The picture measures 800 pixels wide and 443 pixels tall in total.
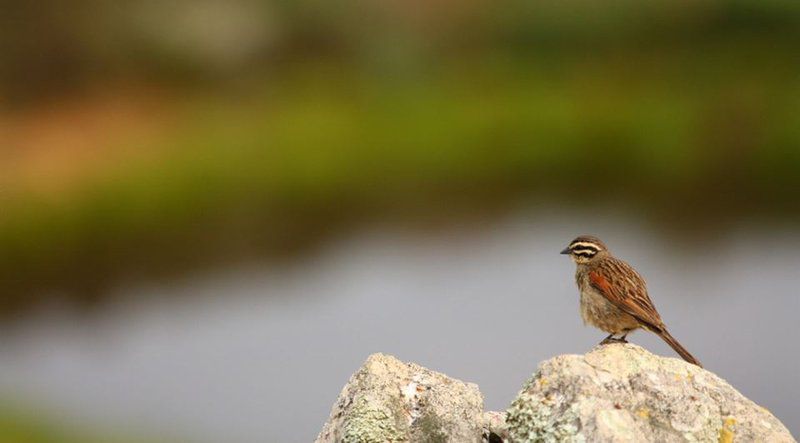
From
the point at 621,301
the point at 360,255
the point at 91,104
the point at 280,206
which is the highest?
the point at 91,104

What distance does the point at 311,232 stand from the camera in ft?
63.0

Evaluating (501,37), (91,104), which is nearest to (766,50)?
(501,37)

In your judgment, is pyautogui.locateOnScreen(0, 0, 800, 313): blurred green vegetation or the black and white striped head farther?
pyautogui.locateOnScreen(0, 0, 800, 313): blurred green vegetation

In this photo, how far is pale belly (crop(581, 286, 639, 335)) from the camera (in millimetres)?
5656

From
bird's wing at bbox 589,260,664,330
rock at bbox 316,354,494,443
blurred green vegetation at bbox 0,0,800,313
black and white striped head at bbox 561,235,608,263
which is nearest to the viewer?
rock at bbox 316,354,494,443

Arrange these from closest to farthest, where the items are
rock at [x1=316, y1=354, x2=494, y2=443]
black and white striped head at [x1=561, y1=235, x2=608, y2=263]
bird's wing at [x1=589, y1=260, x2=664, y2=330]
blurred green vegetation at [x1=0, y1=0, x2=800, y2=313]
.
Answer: rock at [x1=316, y1=354, x2=494, y2=443], bird's wing at [x1=589, y1=260, x2=664, y2=330], black and white striped head at [x1=561, y1=235, x2=608, y2=263], blurred green vegetation at [x1=0, y1=0, x2=800, y2=313]

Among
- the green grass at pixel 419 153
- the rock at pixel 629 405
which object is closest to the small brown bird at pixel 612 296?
the rock at pixel 629 405

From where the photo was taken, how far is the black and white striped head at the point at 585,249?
6086 mm

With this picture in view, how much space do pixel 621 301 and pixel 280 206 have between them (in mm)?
14794

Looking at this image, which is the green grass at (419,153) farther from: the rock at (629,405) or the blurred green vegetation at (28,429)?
the rock at (629,405)

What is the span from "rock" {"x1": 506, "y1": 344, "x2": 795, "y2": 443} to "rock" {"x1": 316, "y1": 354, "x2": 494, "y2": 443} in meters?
0.28

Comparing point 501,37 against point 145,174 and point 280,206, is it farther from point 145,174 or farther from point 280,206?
point 145,174

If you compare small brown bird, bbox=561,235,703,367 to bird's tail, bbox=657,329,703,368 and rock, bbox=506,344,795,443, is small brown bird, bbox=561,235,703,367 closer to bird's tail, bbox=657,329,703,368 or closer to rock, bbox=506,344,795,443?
bird's tail, bbox=657,329,703,368

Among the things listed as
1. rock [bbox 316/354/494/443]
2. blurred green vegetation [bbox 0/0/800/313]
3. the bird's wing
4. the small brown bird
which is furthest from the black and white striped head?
blurred green vegetation [bbox 0/0/800/313]
